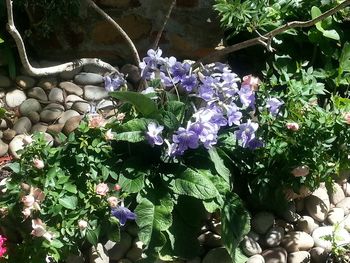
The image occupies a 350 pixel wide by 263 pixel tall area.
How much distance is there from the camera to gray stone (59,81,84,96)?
3.58 metres

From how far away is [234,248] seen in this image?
2727 mm

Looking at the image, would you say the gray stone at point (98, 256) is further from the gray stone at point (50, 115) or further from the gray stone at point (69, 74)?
the gray stone at point (69, 74)

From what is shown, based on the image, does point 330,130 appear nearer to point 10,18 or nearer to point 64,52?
point 10,18

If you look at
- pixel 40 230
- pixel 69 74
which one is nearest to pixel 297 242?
pixel 40 230

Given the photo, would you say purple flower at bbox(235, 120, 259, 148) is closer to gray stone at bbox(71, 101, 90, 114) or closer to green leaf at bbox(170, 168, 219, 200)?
green leaf at bbox(170, 168, 219, 200)

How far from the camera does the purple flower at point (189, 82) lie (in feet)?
8.94

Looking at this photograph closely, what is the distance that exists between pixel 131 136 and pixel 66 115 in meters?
0.88

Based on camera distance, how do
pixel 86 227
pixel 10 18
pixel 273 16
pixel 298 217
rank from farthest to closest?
pixel 273 16 < pixel 298 217 < pixel 10 18 < pixel 86 227

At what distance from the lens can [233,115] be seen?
8.76 feet

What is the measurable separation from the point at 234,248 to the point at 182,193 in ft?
1.03

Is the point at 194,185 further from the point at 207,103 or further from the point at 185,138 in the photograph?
the point at 207,103

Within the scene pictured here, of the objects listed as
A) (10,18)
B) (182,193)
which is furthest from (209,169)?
(10,18)

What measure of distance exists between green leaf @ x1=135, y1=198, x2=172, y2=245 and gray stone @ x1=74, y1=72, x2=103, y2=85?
117 centimetres

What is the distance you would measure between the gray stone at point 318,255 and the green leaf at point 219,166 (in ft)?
1.73
